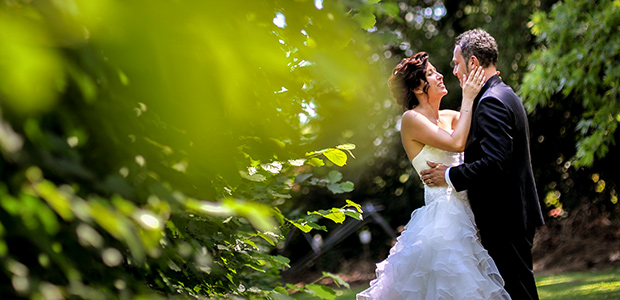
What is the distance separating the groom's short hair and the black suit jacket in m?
0.18

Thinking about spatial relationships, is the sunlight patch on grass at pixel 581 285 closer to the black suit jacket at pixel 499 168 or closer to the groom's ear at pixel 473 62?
the black suit jacket at pixel 499 168

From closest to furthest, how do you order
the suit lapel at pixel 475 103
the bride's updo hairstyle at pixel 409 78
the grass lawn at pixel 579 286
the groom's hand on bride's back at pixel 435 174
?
the suit lapel at pixel 475 103, the groom's hand on bride's back at pixel 435 174, the bride's updo hairstyle at pixel 409 78, the grass lawn at pixel 579 286

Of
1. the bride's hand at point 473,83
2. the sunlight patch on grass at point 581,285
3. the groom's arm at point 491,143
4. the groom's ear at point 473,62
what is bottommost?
the sunlight patch on grass at point 581,285

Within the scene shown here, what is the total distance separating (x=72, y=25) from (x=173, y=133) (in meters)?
0.28

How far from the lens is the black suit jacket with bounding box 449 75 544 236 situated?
340 cm

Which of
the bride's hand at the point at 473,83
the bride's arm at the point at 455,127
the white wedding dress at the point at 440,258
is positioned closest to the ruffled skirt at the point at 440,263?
the white wedding dress at the point at 440,258

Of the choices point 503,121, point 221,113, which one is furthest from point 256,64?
point 503,121

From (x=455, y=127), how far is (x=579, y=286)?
19.0 feet

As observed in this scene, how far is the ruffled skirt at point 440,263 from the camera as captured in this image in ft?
11.3

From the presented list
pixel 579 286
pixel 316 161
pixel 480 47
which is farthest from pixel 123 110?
pixel 579 286

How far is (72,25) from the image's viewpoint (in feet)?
2.67

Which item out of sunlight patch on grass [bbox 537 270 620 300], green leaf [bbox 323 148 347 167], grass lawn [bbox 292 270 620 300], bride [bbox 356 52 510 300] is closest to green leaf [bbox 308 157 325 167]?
green leaf [bbox 323 148 347 167]

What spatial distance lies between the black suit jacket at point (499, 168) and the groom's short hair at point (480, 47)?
0.18 m

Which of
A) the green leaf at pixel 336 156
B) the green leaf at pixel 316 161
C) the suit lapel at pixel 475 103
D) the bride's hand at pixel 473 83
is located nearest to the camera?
the green leaf at pixel 336 156
